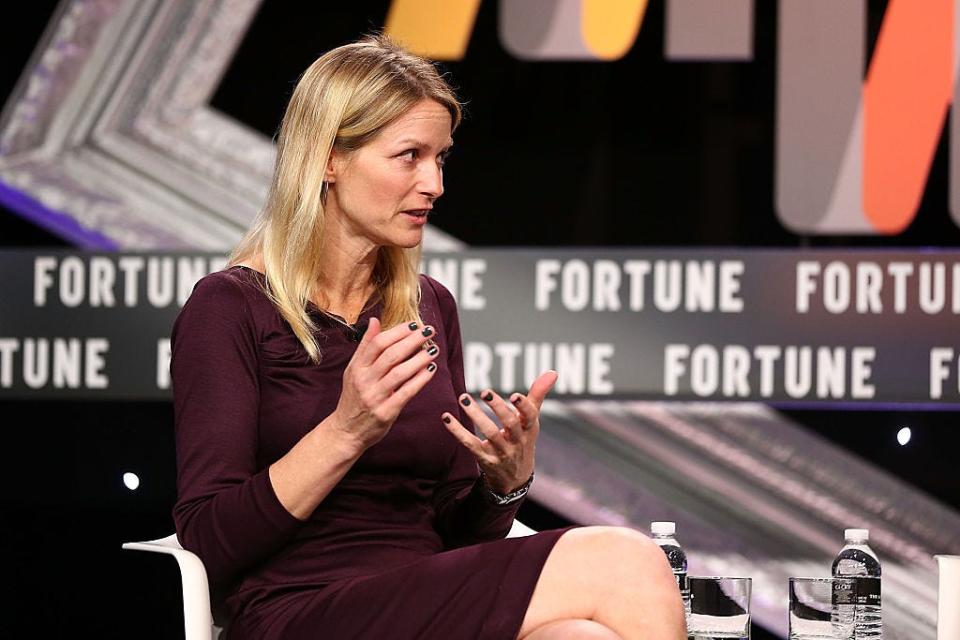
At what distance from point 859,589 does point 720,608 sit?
2.70 ft

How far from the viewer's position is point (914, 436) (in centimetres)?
335

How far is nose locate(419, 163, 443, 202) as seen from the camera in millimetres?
1998

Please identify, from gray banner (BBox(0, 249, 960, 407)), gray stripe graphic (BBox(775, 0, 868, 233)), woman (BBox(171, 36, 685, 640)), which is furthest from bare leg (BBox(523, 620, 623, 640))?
gray stripe graphic (BBox(775, 0, 868, 233))

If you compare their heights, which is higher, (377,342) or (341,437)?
(377,342)

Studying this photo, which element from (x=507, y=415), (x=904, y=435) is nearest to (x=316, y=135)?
(x=507, y=415)

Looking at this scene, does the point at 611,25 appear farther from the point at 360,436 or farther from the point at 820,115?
the point at 360,436

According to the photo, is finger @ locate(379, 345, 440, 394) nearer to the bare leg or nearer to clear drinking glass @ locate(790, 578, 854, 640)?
the bare leg

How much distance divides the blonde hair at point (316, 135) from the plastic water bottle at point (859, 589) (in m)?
1.20

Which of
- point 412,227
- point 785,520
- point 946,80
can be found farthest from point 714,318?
point 412,227

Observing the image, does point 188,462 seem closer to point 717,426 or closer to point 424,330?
point 424,330

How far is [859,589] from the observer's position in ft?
9.67

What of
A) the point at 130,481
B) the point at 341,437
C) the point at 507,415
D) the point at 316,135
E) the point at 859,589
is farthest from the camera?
the point at 130,481

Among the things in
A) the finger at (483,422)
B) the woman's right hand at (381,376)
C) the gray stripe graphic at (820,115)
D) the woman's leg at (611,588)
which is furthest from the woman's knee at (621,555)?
the gray stripe graphic at (820,115)

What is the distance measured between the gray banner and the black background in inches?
2.3
